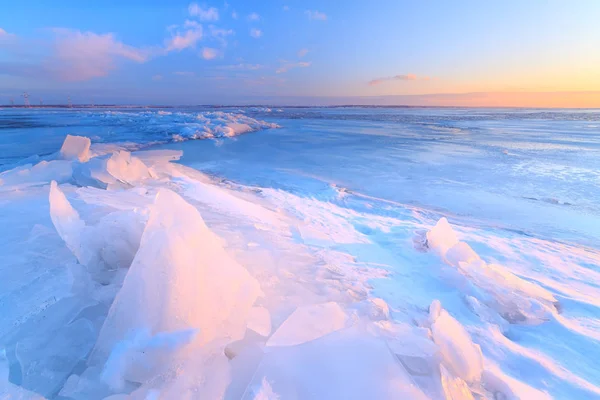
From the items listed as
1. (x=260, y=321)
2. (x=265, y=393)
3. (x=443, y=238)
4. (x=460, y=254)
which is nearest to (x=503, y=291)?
(x=460, y=254)

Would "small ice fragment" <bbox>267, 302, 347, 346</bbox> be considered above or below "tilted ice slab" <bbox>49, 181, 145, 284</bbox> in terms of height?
below

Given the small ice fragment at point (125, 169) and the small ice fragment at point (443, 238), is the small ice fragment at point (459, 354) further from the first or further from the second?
the small ice fragment at point (125, 169)

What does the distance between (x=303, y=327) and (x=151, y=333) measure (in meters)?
0.69

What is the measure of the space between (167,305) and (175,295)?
0.05m

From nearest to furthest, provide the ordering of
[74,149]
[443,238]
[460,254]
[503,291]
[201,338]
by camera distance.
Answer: [201,338] → [503,291] → [460,254] → [443,238] → [74,149]

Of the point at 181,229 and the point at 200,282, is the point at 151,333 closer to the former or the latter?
the point at 200,282

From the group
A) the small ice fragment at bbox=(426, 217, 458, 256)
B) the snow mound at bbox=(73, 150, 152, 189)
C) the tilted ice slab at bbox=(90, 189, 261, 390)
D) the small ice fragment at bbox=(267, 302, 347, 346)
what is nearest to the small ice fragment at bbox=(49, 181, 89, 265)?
the tilted ice slab at bbox=(90, 189, 261, 390)

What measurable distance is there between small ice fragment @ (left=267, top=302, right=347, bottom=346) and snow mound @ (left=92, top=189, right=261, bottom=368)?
0.20m

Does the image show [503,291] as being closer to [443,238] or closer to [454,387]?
[443,238]

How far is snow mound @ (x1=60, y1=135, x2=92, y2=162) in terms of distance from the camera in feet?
21.3

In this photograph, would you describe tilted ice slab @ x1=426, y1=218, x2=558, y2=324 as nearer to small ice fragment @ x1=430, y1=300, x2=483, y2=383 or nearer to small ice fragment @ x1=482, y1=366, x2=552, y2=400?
small ice fragment @ x1=482, y1=366, x2=552, y2=400

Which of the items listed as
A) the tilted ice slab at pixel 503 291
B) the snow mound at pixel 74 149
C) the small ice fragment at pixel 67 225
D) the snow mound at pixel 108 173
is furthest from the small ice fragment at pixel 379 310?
the snow mound at pixel 74 149

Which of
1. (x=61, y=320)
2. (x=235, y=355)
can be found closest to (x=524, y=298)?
(x=235, y=355)

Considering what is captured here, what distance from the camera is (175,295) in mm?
Result: 1440
